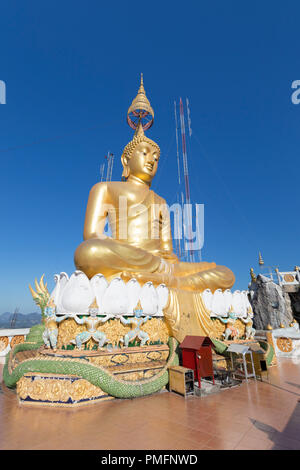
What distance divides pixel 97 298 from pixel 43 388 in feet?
6.16

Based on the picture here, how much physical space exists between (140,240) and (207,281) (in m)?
2.74

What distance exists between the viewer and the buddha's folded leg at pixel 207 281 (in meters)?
7.71

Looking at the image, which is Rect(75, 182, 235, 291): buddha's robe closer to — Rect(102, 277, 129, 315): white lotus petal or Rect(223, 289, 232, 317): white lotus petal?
Rect(223, 289, 232, 317): white lotus petal

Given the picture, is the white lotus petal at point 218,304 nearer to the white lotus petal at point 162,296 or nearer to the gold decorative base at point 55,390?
the white lotus petal at point 162,296

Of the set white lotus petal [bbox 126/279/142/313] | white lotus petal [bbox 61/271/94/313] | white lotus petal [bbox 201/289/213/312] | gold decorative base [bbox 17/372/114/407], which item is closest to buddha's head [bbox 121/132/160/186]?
white lotus petal [bbox 201/289/213/312]

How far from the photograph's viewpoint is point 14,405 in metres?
4.46

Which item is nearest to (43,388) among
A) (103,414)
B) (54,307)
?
(103,414)

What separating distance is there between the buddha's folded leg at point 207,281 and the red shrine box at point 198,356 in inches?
91.0

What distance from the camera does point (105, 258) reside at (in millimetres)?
6707

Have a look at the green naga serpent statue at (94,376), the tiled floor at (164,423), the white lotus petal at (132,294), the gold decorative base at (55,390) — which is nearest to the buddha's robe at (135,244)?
the white lotus petal at (132,294)

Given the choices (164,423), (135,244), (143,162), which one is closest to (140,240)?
(135,244)

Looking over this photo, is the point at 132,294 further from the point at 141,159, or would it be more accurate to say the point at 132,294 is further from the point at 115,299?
the point at 141,159

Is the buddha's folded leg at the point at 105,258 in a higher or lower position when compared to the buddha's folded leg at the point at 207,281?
higher

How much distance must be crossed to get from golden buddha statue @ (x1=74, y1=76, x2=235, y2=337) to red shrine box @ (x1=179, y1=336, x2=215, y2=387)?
99cm
